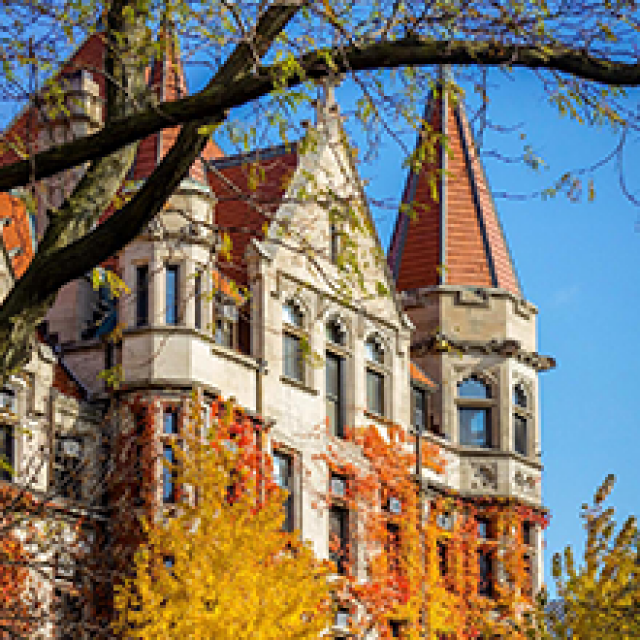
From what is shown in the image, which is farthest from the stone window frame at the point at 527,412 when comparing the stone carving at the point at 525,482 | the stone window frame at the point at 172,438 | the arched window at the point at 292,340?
the stone window frame at the point at 172,438

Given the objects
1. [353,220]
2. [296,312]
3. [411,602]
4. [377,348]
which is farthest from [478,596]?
[353,220]

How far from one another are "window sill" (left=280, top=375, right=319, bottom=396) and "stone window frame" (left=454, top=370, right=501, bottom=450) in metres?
6.02

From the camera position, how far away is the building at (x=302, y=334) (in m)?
29.9

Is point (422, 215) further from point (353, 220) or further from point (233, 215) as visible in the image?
point (353, 220)

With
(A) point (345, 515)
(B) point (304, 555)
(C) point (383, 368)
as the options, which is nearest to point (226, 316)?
(A) point (345, 515)

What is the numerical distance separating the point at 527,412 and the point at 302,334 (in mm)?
11090

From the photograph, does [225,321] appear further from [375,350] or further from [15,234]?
[375,350]

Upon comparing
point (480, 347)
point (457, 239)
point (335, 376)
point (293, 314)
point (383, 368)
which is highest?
point (457, 239)

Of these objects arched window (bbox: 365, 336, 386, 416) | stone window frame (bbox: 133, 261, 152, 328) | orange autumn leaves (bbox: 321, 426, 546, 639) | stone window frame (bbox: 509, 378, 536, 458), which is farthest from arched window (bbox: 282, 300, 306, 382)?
stone window frame (bbox: 509, 378, 536, 458)

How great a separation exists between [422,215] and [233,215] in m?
7.74

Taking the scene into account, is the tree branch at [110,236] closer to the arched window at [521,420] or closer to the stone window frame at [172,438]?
the stone window frame at [172,438]

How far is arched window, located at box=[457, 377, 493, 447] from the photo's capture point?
127 ft

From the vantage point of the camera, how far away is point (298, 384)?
108ft

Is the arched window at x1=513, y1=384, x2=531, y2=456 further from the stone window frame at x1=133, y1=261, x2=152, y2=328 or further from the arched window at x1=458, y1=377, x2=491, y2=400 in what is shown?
the stone window frame at x1=133, y1=261, x2=152, y2=328
